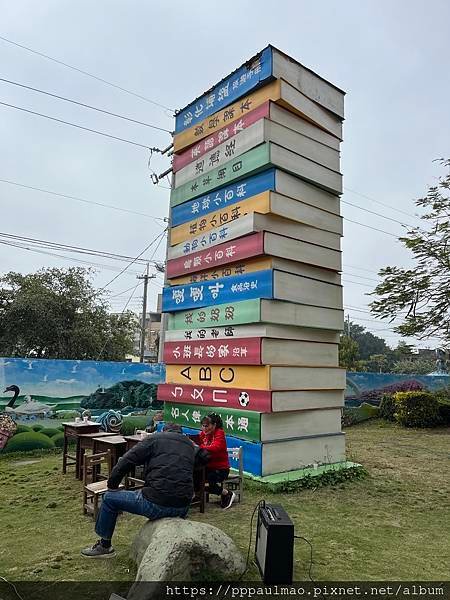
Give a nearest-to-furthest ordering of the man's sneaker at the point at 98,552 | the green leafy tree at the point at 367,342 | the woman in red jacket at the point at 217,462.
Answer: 1. the man's sneaker at the point at 98,552
2. the woman in red jacket at the point at 217,462
3. the green leafy tree at the point at 367,342

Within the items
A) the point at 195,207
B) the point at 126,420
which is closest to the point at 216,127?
the point at 195,207

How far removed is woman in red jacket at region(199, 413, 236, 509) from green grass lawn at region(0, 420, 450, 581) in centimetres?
18

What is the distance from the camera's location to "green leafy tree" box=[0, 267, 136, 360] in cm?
1734

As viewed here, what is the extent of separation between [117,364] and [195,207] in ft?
12.5

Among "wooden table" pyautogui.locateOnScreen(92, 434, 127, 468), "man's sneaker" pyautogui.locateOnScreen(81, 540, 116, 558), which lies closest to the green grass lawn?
"man's sneaker" pyautogui.locateOnScreen(81, 540, 116, 558)

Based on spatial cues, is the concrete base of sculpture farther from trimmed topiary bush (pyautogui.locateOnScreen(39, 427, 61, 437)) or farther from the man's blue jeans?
trimmed topiary bush (pyautogui.locateOnScreen(39, 427, 61, 437))

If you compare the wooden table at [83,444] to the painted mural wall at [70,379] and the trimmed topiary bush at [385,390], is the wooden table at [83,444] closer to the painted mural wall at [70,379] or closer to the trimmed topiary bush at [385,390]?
the painted mural wall at [70,379]

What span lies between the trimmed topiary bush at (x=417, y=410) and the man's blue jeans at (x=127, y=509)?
13.2m

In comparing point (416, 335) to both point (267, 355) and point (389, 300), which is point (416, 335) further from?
point (267, 355)

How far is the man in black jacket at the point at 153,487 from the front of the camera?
3820mm

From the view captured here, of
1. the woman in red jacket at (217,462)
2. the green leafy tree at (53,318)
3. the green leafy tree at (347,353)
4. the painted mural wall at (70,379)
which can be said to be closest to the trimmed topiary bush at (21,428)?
the painted mural wall at (70,379)

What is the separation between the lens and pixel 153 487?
12.5 ft

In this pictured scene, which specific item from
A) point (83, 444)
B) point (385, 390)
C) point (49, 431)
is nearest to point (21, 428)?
point (49, 431)

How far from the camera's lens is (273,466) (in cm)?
646
